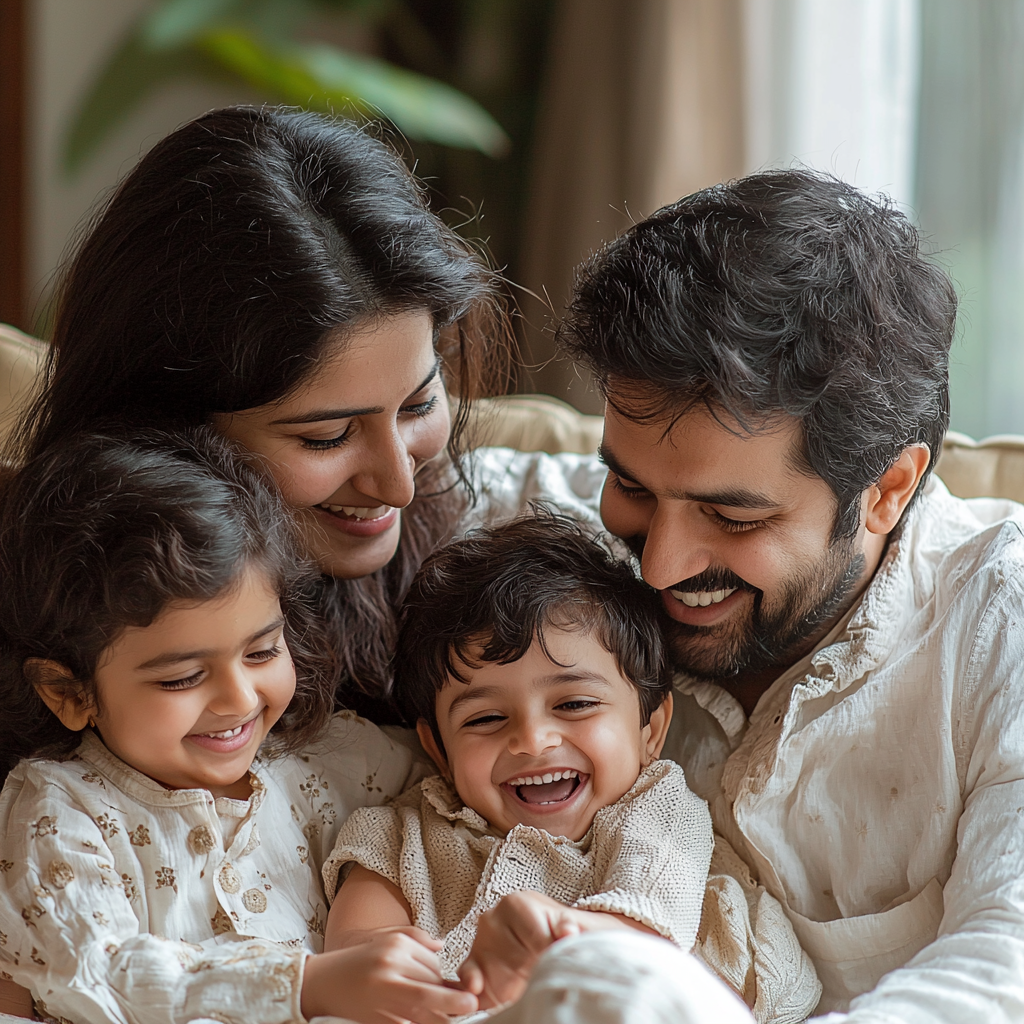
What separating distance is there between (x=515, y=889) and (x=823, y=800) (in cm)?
34

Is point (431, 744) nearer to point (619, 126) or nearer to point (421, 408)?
point (421, 408)

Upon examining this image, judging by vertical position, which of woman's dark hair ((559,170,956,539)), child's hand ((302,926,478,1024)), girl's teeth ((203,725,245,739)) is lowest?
child's hand ((302,926,478,1024))

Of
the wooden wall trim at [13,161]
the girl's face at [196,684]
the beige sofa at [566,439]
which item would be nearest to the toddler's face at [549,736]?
the girl's face at [196,684]

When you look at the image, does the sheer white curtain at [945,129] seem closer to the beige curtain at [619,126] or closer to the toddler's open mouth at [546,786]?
the beige curtain at [619,126]

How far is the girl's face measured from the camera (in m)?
1.15

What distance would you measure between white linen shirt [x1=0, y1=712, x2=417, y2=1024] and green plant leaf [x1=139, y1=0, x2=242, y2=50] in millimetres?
2388

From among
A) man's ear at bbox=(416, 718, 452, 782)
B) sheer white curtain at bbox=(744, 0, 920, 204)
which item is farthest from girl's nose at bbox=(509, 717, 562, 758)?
sheer white curtain at bbox=(744, 0, 920, 204)

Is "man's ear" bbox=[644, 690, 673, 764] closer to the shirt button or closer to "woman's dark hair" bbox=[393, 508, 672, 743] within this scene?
"woman's dark hair" bbox=[393, 508, 672, 743]

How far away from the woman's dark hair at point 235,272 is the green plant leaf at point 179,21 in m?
1.92

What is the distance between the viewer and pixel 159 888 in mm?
1191

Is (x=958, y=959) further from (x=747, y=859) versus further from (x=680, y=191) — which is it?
(x=680, y=191)

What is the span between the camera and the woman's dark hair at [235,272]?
1308 mm

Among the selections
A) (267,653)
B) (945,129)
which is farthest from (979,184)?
(267,653)

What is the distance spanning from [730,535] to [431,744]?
438mm
